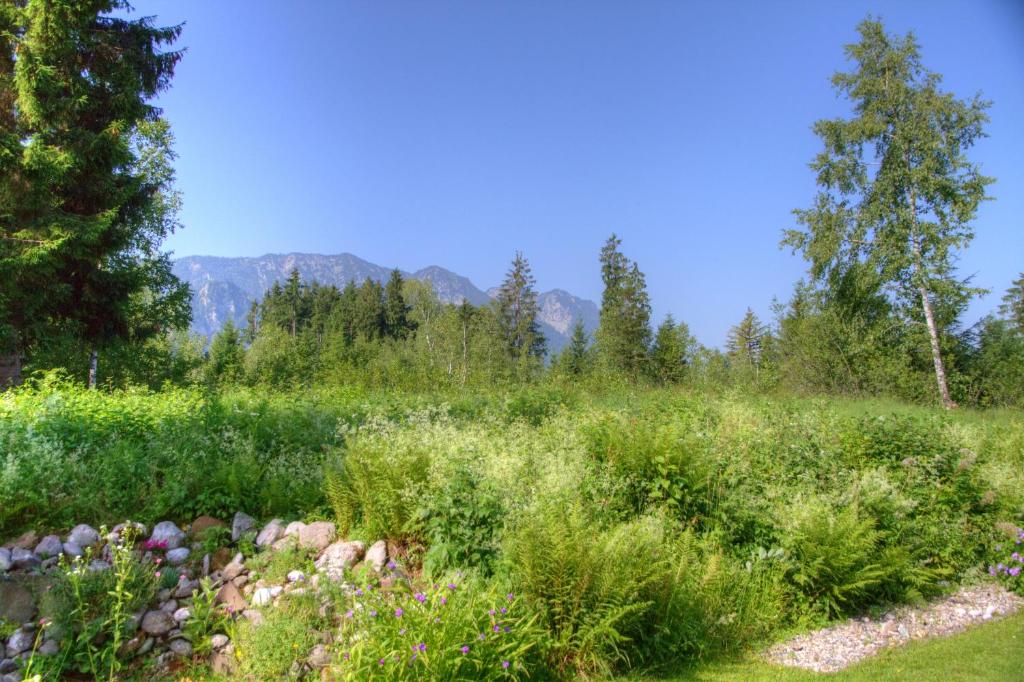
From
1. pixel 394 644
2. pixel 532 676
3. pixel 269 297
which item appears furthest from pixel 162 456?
pixel 269 297

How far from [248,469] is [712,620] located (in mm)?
4856

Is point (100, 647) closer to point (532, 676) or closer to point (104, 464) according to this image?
point (104, 464)

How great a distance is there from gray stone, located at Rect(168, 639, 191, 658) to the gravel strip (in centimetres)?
447

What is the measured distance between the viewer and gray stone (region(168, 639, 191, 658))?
12.8ft

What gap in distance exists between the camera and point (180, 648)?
3.91 meters

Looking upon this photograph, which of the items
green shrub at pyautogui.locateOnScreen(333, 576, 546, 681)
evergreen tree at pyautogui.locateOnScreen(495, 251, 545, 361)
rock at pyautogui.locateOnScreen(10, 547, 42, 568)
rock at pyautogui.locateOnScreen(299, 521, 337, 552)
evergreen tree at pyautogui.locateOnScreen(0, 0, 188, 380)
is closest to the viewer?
green shrub at pyautogui.locateOnScreen(333, 576, 546, 681)

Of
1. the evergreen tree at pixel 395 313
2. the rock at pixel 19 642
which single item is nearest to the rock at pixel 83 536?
the rock at pixel 19 642

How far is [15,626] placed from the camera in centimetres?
379

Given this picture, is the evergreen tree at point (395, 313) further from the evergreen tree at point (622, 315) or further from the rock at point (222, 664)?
the rock at point (222, 664)

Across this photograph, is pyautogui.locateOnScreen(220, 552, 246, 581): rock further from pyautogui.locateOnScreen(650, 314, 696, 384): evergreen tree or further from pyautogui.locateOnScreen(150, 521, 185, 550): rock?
pyautogui.locateOnScreen(650, 314, 696, 384): evergreen tree

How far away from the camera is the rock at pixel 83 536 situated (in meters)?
4.62

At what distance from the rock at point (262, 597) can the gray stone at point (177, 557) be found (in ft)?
3.10

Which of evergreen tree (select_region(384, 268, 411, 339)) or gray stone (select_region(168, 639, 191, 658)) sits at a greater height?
evergreen tree (select_region(384, 268, 411, 339))

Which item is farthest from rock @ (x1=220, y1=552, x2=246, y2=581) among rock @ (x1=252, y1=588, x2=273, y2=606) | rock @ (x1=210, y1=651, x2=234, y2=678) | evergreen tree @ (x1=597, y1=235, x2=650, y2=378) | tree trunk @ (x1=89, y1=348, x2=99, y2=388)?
evergreen tree @ (x1=597, y1=235, x2=650, y2=378)
